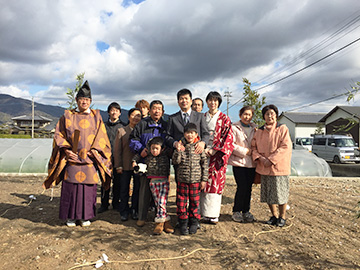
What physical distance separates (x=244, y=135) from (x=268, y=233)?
1453 millimetres

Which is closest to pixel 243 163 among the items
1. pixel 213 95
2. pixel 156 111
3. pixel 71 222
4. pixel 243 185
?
pixel 243 185

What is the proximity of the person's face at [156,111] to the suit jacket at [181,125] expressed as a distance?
203 millimetres

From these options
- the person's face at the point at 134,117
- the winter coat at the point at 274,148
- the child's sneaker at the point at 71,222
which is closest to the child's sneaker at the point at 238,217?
the winter coat at the point at 274,148

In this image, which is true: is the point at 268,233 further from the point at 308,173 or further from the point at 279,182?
the point at 308,173

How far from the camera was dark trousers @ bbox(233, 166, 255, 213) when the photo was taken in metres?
4.14

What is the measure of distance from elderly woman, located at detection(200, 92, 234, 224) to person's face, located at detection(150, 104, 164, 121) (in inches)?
28.6

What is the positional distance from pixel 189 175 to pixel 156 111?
1042mm

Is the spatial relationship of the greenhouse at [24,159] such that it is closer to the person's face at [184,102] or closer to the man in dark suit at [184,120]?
the man in dark suit at [184,120]

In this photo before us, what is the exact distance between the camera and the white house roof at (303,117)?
37.6 meters

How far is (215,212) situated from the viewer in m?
3.98

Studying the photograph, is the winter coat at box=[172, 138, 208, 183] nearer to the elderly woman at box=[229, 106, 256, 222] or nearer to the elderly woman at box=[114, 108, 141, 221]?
the elderly woman at box=[229, 106, 256, 222]

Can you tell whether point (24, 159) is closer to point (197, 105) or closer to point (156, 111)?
point (156, 111)

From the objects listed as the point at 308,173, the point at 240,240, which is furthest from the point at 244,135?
the point at 308,173

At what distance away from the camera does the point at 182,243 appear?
334 cm
